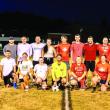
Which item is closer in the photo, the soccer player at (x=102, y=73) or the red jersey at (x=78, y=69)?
the soccer player at (x=102, y=73)

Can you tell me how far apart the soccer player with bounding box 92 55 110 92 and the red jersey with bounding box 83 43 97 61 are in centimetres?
76

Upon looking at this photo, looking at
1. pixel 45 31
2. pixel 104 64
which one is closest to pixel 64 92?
pixel 104 64

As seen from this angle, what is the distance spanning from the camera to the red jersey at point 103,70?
1358cm

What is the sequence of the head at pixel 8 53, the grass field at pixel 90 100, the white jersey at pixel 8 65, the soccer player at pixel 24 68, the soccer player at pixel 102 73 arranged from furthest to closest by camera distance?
the white jersey at pixel 8 65 → the head at pixel 8 53 → the soccer player at pixel 24 68 → the soccer player at pixel 102 73 → the grass field at pixel 90 100

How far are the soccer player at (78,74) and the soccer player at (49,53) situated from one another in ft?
3.25

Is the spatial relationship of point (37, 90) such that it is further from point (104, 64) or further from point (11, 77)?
point (104, 64)

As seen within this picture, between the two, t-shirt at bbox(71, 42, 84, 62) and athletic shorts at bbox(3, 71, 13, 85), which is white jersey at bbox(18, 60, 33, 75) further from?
t-shirt at bbox(71, 42, 84, 62)

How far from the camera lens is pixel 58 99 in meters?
11.7

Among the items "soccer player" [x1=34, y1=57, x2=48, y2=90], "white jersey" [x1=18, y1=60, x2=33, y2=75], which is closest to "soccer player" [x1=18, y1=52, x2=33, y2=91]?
"white jersey" [x1=18, y1=60, x2=33, y2=75]

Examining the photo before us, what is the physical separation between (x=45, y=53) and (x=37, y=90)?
6.00 feet

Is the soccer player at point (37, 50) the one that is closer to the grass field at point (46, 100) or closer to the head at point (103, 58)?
the grass field at point (46, 100)

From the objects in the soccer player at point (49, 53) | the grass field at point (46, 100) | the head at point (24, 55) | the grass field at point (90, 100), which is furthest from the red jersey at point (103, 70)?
the head at point (24, 55)

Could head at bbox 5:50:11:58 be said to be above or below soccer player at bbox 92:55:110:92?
above

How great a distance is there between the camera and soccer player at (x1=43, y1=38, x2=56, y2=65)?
14.4 metres
